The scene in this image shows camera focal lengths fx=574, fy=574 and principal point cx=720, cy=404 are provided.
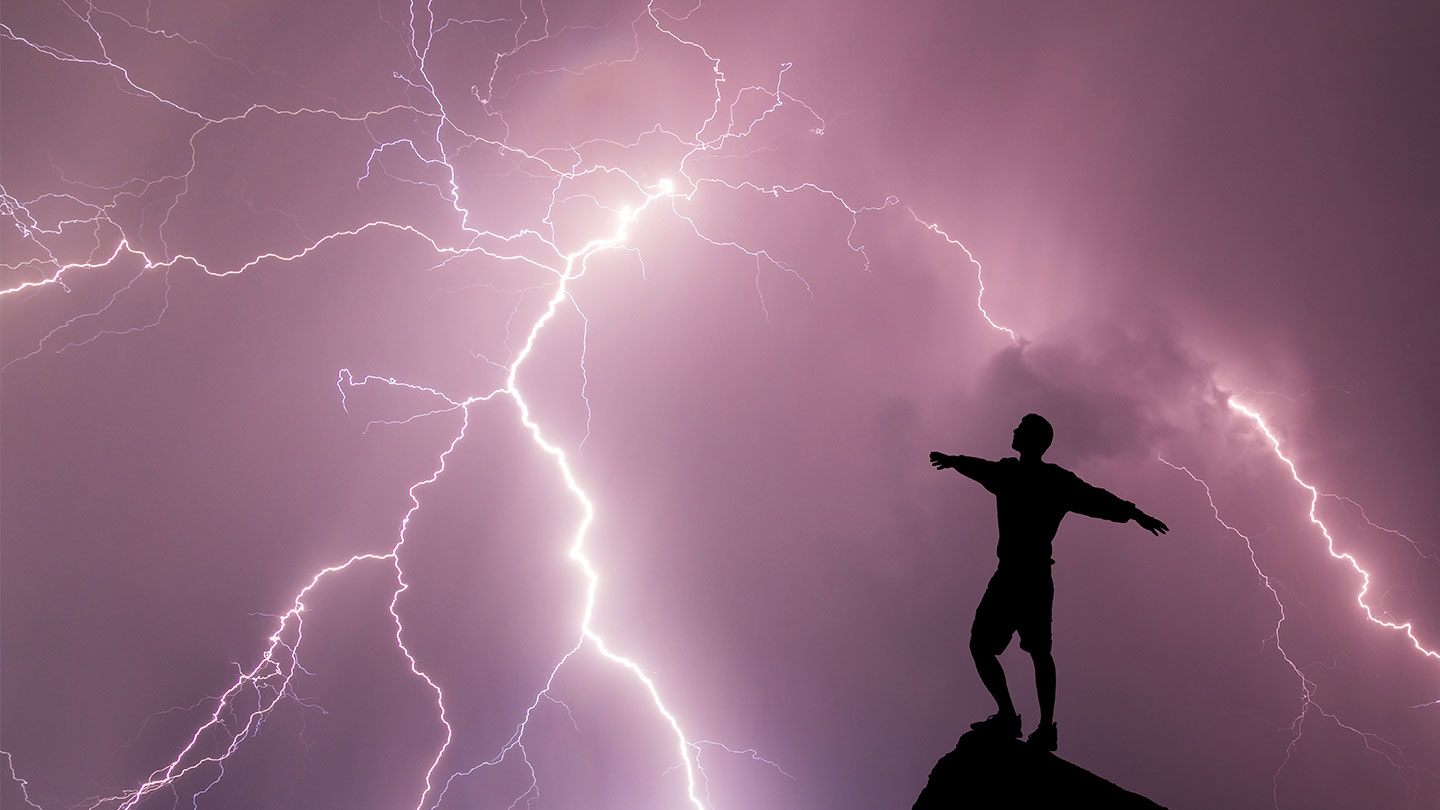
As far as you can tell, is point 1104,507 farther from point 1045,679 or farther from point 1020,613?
point 1045,679

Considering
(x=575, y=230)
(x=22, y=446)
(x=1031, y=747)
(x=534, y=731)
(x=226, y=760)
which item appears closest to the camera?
(x=1031, y=747)

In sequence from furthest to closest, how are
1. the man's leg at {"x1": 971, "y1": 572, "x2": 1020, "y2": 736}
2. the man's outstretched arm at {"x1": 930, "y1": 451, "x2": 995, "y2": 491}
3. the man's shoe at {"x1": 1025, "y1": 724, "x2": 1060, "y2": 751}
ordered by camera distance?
the man's outstretched arm at {"x1": 930, "y1": 451, "x2": 995, "y2": 491} < the man's leg at {"x1": 971, "y1": 572, "x2": 1020, "y2": 736} < the man's shoe at {"x1": 1025, "y1": 724, "x2": 1060, "y2": 751}

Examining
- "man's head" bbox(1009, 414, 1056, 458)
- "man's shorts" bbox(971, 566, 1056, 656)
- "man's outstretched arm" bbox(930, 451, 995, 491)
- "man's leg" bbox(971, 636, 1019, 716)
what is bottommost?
"man's leg" bbox(971, 636, 1019, 716)

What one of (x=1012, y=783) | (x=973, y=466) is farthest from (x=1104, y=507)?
(x=1012, y=783)

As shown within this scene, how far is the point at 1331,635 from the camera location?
540 centimetres

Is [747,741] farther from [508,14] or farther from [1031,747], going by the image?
[508,14]

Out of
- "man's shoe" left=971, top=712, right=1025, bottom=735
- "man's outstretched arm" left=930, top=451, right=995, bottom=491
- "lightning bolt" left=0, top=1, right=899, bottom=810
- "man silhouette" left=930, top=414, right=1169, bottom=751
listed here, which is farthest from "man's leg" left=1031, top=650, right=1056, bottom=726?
"lightning bolt" left=0, top=1, right=899, bottom=810

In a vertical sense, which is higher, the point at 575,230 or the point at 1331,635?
the point at 575,230

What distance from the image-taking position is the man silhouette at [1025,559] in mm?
2523

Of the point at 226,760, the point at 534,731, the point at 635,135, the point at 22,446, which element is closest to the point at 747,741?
the point at 534,731

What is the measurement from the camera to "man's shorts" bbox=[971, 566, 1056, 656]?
2543 millimetres

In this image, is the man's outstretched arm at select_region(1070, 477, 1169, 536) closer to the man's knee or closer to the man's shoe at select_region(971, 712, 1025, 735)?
the man's knee

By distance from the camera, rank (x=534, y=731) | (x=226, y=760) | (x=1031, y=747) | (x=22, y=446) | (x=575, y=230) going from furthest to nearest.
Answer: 1. (x=575, y=230)
2. (x=534, y=731)
3. (x=226, y=760)
4. (x=22, y=446)
5. (x=1031, y=747)

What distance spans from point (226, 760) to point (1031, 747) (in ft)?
22.6
